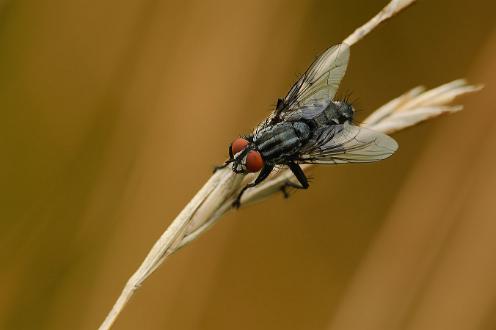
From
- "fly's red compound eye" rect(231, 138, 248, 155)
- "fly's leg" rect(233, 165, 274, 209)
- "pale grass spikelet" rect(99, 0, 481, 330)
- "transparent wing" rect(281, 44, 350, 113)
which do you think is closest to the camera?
"pale grass spikelet" rect(99, 0, 481, 330)

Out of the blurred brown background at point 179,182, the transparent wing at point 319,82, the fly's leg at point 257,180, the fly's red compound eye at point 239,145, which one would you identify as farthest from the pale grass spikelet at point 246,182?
the blurred brown background at point 179,182

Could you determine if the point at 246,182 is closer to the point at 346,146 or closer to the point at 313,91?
the point at 346,146

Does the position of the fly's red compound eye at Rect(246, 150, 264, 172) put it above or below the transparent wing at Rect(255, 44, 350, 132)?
below

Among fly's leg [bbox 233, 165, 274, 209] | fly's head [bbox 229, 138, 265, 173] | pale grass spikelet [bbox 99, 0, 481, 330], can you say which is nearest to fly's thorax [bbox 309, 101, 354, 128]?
fly's head [bbox 229, 138, 265, 173]

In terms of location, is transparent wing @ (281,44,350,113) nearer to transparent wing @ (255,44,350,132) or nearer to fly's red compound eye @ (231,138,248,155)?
transparent wing @ (255,44,350,132)

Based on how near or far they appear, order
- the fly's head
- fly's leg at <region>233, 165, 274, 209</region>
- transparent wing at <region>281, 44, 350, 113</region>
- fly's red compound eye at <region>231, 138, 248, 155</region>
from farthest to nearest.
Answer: transparent wing at <region>281, 44, 350, 113</region> < fly's red compound eye at <region>231, 138, 248, 155</region> < the fly's head < fly's leg at <region>233, 165, 274, 209</region>

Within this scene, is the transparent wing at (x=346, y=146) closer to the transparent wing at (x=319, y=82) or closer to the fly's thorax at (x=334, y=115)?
the fly's thorax at (x=334, y=115)
